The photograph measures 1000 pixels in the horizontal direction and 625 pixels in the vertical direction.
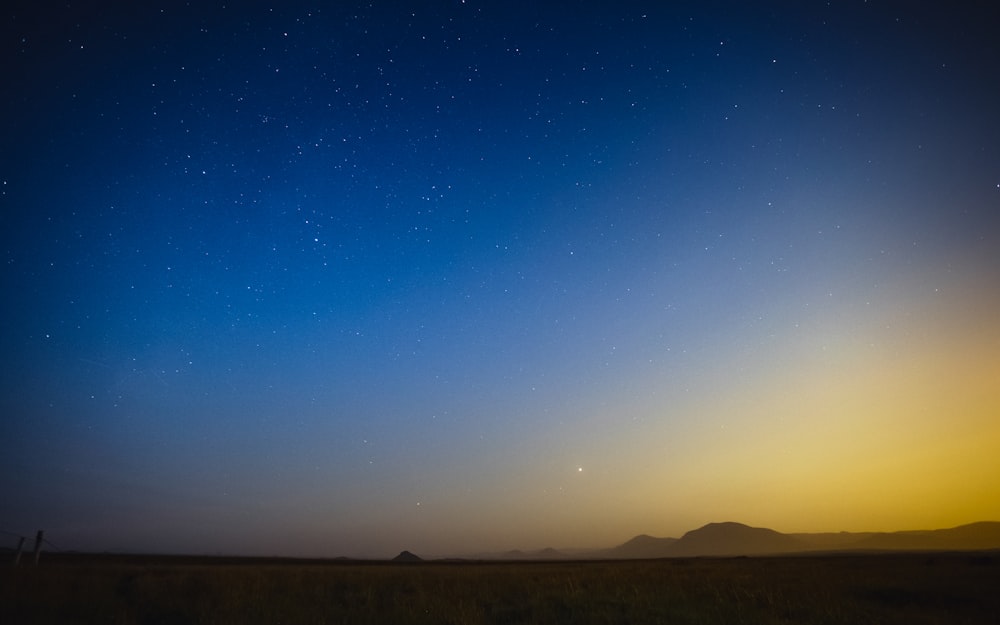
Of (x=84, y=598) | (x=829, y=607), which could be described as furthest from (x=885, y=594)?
(x=84, y=598)

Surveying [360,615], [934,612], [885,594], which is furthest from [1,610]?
[885,594]

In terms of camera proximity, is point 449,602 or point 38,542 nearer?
point 449,602

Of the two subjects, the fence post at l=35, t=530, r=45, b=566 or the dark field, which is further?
the fence post at l=35, t=530, r=45, b=566

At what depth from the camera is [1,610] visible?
396 inches

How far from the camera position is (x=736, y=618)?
10680 mm

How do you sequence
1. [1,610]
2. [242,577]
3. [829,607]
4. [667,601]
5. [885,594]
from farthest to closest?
[242,577] < [885,594] < [667,601] < [829,607] < [1,610]

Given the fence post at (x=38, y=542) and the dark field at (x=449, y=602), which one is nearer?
the dark field at (x=449, y=602)

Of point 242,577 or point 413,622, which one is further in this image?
point 242,577

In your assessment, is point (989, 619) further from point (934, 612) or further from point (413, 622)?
point (413, 622)

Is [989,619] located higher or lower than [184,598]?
lower

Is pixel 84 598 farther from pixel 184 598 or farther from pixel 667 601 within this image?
pixel 667 601

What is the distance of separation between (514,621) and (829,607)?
7.52 m

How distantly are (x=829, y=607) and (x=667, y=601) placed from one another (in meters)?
3.66

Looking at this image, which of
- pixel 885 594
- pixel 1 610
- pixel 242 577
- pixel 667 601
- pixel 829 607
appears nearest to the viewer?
pixel 1 610
